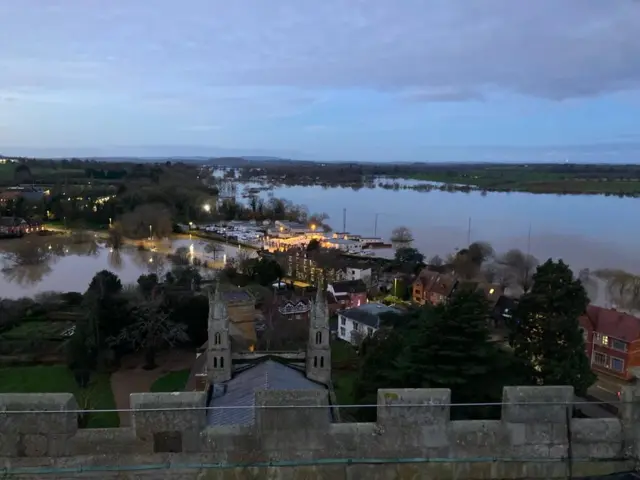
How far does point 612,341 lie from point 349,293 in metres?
16.8

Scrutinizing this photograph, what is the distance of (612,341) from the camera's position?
2330 centimetres

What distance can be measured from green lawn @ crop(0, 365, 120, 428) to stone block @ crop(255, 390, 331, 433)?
58.4ft

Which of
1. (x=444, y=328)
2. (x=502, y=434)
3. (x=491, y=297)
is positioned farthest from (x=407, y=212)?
(x=502, y=434)

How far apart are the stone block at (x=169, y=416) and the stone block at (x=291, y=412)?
1.22 ft

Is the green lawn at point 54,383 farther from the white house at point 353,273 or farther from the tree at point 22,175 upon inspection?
the tree at point 22,175

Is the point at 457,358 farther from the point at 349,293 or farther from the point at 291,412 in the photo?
the point at 349,293

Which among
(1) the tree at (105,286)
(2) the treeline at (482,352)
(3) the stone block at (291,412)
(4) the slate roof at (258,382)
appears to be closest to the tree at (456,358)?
(2) the treeline at (482,352)

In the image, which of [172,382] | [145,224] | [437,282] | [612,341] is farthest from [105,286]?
[145,224]

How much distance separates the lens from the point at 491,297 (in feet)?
111

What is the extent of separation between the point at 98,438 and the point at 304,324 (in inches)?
911

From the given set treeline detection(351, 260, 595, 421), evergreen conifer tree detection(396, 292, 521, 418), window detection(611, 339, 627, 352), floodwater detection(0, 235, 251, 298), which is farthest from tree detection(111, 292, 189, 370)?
window detection(611, 339, 627, 352)

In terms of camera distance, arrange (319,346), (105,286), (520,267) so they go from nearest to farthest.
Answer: (319,346), (105,286), (520,267)

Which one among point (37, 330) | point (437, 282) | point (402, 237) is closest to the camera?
point (37, 330)

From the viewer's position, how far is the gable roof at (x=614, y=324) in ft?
Result: 74.5
